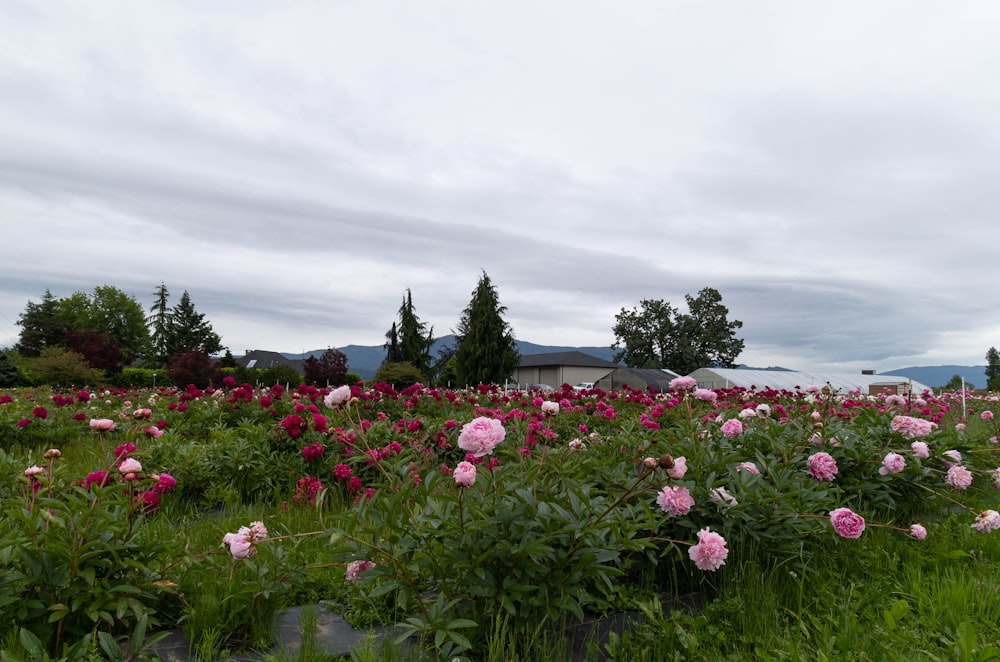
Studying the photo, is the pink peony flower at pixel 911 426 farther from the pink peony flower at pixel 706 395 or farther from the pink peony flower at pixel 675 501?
the pink peony flower at pixel 675 501

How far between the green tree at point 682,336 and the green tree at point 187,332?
120 feet

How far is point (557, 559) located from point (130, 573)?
1.55 m

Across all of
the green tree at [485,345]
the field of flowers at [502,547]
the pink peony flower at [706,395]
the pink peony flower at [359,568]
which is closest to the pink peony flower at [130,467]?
the field of flowers at [502,547]

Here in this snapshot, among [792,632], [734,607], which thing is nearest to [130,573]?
[734,607]

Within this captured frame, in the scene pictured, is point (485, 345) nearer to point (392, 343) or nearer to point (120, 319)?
point (392, 343)

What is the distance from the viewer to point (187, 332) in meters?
51.7

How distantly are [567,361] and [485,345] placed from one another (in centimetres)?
1949

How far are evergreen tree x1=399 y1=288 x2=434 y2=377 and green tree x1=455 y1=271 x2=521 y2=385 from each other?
259 inches

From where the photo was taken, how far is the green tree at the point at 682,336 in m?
49.3

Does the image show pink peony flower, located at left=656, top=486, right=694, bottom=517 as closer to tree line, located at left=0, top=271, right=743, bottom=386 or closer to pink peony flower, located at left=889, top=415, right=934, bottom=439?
pink peony flower, located at left=889, top=415, right=934, bottom=439

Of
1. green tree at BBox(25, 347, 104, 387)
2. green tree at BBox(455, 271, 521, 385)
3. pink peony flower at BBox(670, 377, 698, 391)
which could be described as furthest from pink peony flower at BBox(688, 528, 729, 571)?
green tree at BBox(455, 271, 521, 385)

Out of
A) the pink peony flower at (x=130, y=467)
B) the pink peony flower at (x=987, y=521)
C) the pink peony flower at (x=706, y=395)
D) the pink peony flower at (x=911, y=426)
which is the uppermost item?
the pink peony flower at (x=706, y=395)

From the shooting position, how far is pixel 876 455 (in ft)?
12.6

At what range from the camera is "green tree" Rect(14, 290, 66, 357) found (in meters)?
48.8
